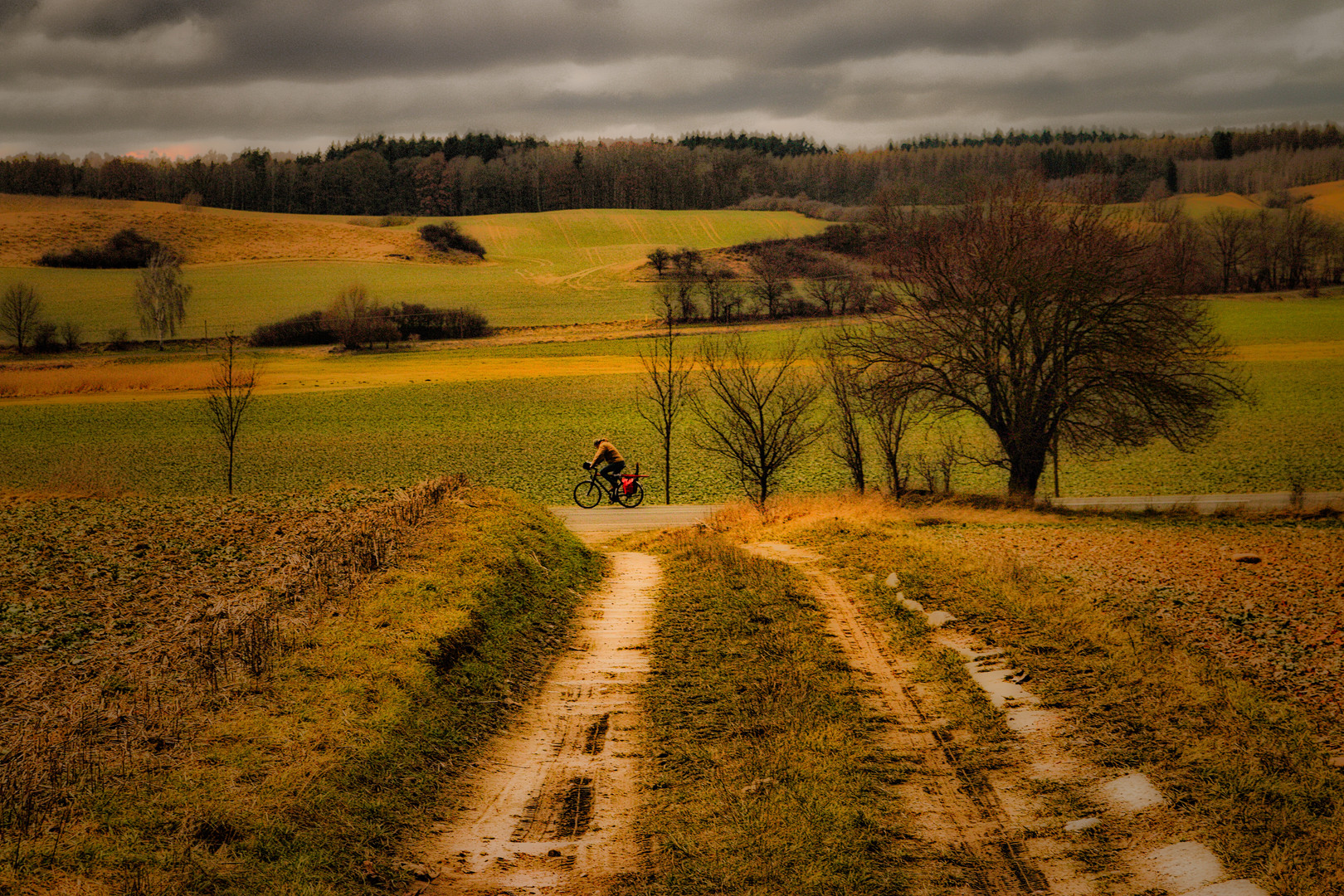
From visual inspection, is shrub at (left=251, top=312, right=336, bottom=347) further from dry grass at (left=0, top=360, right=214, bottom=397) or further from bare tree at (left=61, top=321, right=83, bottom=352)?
bare tree at (left=61, top=321, right=83, bottom=352)

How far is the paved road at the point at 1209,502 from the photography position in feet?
94.3

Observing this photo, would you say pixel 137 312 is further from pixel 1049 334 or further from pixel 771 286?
pixel 1049 334

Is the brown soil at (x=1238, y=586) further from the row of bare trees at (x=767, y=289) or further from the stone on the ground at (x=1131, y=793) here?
the row of bare trees at (x=767, y=289)

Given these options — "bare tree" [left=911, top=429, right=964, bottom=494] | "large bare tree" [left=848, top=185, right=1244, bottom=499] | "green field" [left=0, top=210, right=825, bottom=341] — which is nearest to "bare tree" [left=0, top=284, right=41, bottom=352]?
"green field" [left=0, top=210, right=825, bottom=341]

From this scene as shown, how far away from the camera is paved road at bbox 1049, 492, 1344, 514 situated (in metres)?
28.7

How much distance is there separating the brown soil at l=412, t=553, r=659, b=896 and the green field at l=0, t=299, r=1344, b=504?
2196 cm

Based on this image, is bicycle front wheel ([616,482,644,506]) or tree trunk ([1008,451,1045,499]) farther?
bicycle front wheel ([616,482,644,506])

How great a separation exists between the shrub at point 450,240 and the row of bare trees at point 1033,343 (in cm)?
9882

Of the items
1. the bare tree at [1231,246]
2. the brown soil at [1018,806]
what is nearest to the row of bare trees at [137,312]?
the brown soil at [1018,806]

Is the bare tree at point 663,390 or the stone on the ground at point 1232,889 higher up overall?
the bare tree at point 663,390

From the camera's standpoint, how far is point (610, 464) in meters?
29.5

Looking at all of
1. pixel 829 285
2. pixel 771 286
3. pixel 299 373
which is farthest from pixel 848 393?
pixel 829 285

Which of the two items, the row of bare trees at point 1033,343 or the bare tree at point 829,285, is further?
the bare tree at point 829,285

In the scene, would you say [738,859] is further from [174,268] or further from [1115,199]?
[174,268]
